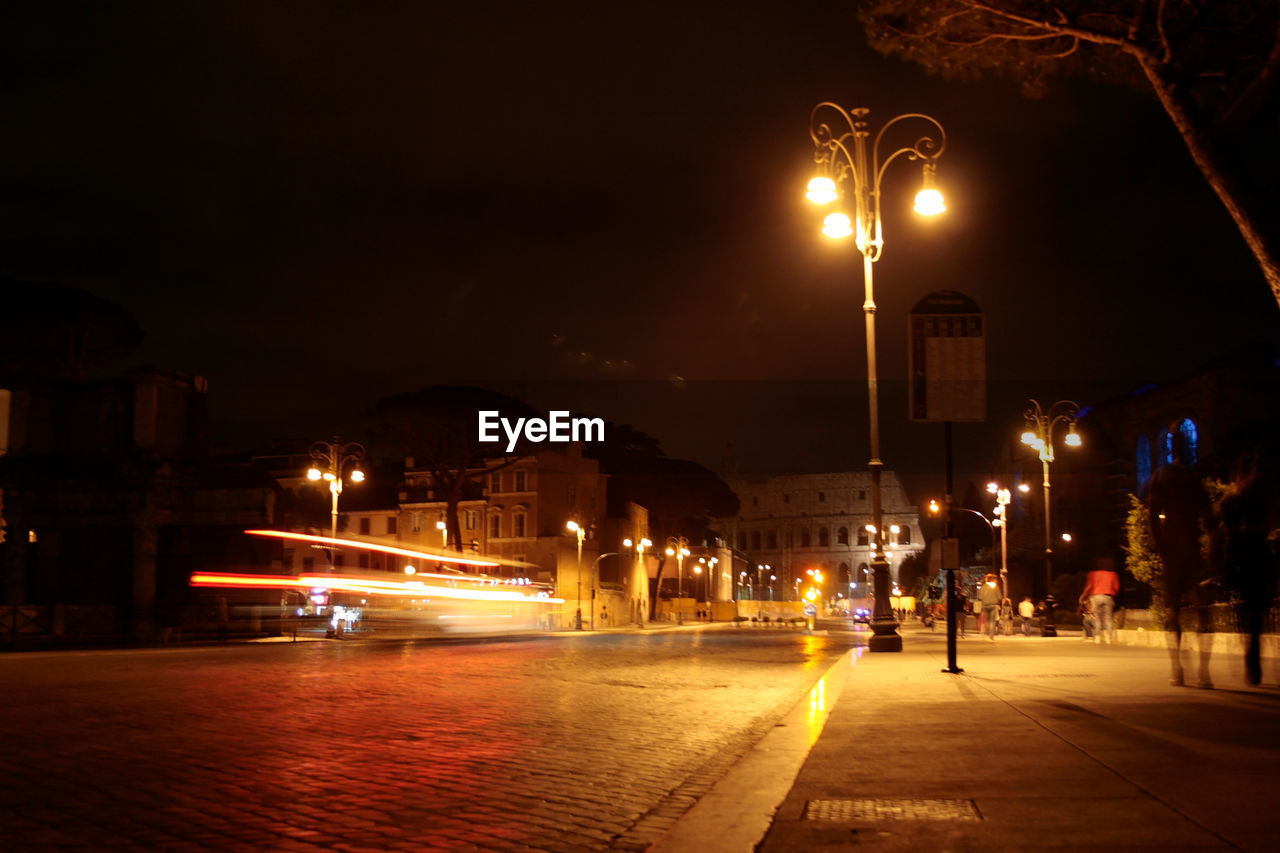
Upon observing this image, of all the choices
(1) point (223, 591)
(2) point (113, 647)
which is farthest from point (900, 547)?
(2) point (113, 647)

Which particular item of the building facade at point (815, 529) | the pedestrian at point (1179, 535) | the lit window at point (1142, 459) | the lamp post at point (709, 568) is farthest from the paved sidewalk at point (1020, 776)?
the building facade at point (815, 529)

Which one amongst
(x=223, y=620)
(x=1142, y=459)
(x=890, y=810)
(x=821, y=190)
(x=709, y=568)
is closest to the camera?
(x=890, y=810)

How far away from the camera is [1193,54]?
430 inches

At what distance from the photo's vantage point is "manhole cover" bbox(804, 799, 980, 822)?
4.62 m

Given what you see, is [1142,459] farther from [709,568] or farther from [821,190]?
[821,190]

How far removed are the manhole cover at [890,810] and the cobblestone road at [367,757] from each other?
0.71 metres

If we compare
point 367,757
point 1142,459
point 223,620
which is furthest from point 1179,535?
point 1142,459

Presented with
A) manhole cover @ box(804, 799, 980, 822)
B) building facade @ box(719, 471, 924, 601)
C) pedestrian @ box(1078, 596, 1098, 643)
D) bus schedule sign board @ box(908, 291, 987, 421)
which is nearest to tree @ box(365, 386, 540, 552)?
pedestrian @ box(1078, 596, 1098, 643)

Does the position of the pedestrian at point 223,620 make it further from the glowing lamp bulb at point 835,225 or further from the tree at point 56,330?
the glowing lamp bulb at point 835,225

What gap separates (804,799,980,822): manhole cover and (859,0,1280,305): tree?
6725 mm

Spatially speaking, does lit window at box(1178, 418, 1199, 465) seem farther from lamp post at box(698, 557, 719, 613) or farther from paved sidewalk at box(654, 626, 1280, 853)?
paved sidewalk at box(654, 626, 1280, 853)

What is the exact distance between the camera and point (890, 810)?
4.79 m

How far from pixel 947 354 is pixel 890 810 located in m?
10.9

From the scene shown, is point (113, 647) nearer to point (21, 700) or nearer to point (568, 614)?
point (21, 700)
